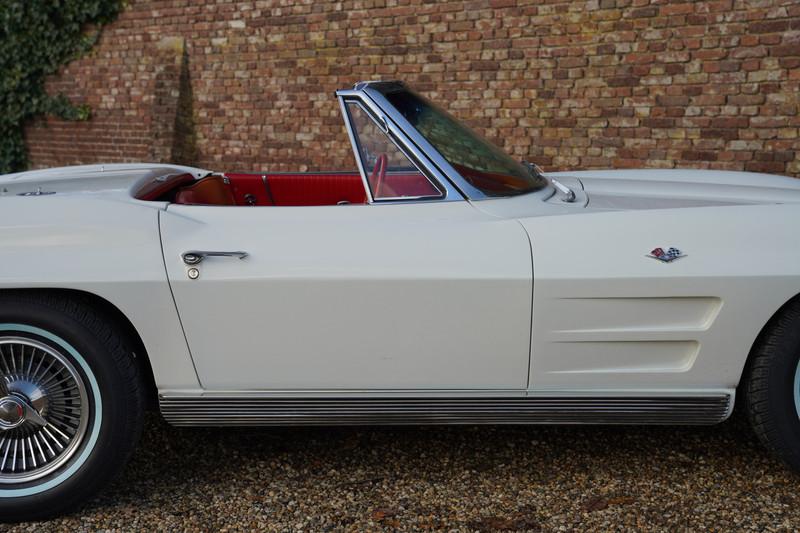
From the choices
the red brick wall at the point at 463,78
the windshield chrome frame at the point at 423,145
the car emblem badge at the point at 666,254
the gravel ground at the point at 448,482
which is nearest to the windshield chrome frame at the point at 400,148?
the windshield chrome frame at the point at 423,145

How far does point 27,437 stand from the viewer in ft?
8.95

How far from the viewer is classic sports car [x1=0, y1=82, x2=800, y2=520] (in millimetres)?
2596

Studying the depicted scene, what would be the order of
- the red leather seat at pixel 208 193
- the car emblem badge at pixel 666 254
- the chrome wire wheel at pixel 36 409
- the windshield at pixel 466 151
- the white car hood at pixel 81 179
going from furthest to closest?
the white car hood at pixel 81 179
the red leather seat at pixel 208 193
the windshield at pixel 466 151
the chrome wire wheel at pixel 36 409
the car emblem badge at pixel 666 254

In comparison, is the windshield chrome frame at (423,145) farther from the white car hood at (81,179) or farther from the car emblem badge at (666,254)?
the white car hood at (81,179)

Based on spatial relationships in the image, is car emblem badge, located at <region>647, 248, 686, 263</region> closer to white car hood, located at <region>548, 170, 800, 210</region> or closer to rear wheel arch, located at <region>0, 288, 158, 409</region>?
white car hood, located at <region>548, 170, 800, 210</region>

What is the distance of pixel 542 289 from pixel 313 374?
81cm

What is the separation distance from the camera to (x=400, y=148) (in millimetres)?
2885

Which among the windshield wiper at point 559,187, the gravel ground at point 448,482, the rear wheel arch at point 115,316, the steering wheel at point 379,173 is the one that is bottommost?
the gravel ground at point 448,482

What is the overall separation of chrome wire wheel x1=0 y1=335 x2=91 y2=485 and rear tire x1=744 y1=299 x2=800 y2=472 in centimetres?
224

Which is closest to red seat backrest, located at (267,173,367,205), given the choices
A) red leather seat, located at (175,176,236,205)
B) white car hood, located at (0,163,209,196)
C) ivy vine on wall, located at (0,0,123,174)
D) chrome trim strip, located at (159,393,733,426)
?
red leather seat, located at (175,176,236,205)

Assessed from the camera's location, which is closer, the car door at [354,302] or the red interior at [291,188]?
the car door at [354,302]

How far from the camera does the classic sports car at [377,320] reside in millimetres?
2596

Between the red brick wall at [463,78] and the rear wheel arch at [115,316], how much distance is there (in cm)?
480

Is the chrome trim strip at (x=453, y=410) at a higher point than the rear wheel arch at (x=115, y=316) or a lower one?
lower
